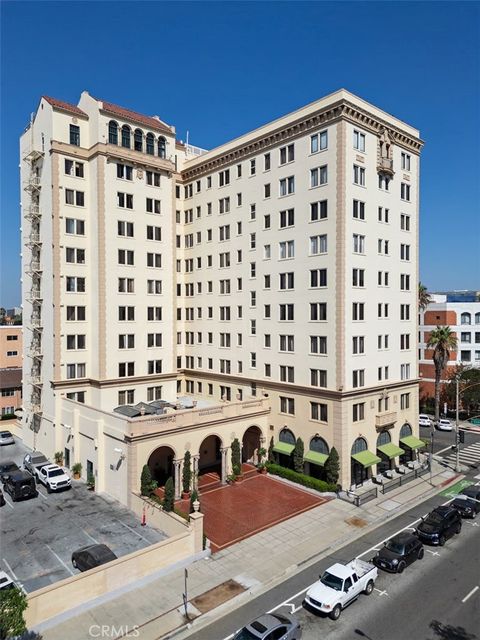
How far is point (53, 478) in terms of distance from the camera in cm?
4100

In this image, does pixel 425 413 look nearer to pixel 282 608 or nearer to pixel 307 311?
pixel 307 311

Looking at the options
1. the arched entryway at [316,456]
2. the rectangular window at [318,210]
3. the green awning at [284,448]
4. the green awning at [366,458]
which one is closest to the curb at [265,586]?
the green awning at [366,458]

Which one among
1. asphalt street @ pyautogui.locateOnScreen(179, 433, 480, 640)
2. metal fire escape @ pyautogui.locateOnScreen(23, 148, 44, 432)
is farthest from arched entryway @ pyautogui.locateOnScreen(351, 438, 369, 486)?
metal fire escape @ pyautogui.locateOnScreen(23, 148, 44, 432)

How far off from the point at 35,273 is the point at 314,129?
32781mm

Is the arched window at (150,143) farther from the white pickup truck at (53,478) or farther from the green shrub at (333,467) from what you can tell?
the green shrub at (333,467)

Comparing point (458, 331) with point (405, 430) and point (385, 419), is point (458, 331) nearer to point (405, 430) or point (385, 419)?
point (405, 430)

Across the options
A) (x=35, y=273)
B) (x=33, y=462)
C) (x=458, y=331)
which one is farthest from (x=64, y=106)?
(x=458, y=331)

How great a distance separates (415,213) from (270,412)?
1023 inches

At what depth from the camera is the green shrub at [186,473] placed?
4081 centimetres

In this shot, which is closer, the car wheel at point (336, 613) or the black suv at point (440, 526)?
the car wheel at point (336, 613)

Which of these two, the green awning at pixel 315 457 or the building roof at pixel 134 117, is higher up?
the building roof at pixel 134 117

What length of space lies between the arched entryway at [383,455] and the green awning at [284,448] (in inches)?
333

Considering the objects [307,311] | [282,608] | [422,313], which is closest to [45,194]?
[307,311]

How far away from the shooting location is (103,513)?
3644 cm
